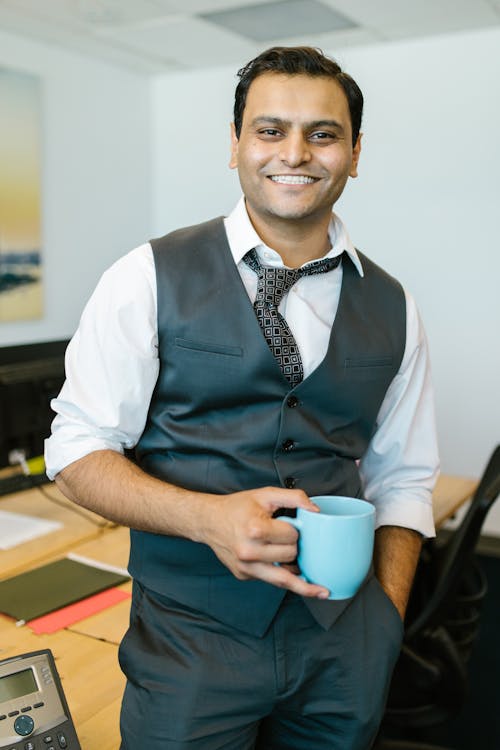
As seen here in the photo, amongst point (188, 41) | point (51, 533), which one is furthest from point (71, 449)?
point (188, 41)

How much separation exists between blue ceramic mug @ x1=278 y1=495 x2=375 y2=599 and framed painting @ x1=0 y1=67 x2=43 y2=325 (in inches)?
147

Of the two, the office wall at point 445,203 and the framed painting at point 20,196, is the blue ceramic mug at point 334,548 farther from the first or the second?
the framed painting at point 20,196

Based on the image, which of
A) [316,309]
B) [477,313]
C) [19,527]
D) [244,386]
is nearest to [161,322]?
[244,386]

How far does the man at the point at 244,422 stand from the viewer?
1.07 metres

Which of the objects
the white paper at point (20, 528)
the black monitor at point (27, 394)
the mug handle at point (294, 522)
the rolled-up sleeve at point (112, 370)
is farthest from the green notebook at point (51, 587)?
the mug handle at point (294, 522)

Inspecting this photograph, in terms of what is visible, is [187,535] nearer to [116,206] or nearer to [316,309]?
[316,309]

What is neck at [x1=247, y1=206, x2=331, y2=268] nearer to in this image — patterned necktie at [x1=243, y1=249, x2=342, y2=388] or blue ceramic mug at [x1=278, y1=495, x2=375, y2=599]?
patterned necktie at [x1=243, y1=249, x2=342, y2=388]

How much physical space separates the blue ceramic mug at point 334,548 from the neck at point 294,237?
0.45 metres

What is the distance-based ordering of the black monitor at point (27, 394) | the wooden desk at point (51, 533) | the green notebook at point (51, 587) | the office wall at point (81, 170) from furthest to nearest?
the office wall at point (81, 170)
the black monitor at point (27, 394)
the wooden desk at point (51, 533)
the green notebook at point (51, 587)

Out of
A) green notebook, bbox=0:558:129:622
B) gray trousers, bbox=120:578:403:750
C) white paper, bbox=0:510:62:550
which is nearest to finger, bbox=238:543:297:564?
gray trousers, bbox=120:578:403:750

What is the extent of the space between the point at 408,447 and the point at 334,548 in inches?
18.5

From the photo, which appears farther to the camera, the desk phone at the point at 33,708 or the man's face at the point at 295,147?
the man's face at the point at 295,147

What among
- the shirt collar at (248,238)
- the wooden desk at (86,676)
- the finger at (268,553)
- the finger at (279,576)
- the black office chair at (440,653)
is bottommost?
the black office chair at (440,653)

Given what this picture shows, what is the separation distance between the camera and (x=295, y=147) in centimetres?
115
